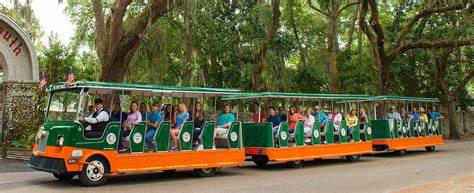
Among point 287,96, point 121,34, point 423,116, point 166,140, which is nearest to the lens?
point 166,140

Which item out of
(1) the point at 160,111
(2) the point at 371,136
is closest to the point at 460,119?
(2) the point at 371,136

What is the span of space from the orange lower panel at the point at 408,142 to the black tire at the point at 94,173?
11.3 metres

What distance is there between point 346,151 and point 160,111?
690 centimetres

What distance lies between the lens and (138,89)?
10.1m

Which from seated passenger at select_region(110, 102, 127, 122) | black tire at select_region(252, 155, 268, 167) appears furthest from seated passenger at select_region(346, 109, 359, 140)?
seated passenger at select_region(110, 102, 127, 122)

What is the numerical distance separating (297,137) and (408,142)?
6.81 meters

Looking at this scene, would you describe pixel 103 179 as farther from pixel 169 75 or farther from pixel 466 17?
pixel 466 17

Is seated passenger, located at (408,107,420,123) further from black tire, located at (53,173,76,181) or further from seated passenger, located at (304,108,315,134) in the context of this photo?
black tire, located at (53,173,76,181)

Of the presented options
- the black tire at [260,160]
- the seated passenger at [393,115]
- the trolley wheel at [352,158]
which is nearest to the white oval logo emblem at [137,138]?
the black tire at [260,160]

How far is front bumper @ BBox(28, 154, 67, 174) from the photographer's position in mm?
8984

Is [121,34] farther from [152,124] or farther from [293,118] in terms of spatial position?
[293,118]

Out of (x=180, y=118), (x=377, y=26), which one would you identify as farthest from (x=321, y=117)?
(x=377, y=26)

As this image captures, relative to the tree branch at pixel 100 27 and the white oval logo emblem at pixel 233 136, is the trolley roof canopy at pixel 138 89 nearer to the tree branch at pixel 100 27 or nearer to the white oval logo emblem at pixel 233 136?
the white oval logo emblem at pixel 233 136

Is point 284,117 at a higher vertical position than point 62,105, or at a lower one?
lower
